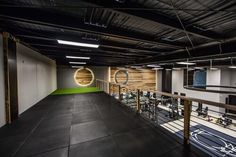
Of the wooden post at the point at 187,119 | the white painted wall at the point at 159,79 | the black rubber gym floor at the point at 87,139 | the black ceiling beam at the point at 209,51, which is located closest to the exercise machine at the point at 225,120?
the wooden post at the point at 187,119

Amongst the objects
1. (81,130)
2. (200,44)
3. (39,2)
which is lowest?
(81,130)

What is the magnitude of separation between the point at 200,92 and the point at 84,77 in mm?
10937

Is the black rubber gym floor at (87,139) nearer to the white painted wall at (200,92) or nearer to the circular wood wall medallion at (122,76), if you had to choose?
the white painted wall at (200,92)

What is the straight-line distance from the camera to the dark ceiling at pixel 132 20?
1.70 m

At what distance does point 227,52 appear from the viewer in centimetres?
261

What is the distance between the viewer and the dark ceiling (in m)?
1.70

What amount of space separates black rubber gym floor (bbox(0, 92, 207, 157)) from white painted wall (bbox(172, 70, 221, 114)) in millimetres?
6481

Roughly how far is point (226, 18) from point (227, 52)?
3.31 ft

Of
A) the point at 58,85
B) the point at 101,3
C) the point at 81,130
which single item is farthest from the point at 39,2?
the point at 58,85

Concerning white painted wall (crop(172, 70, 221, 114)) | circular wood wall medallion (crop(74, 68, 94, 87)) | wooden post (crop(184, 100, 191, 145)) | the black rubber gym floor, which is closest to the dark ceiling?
→ wooden post (crop(184, 100, 191, 145))

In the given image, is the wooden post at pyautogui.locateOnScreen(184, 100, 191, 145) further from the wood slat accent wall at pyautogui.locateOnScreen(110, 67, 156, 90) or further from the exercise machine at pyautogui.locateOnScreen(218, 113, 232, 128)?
the wood slat accent wall at pyautogui.locateOnScreen(110, 67, 156, 90)

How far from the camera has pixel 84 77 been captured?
11.2 metres

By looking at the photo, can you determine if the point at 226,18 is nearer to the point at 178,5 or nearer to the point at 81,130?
the point at 178,5

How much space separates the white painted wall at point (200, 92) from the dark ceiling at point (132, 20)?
5646 mm
